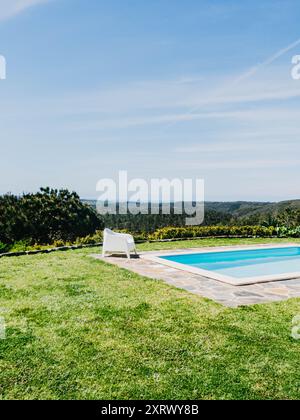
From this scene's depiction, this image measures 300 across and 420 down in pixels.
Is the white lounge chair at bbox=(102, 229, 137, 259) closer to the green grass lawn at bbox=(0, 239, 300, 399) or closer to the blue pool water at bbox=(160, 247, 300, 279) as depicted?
the blue pool water at bbox=(160, 247, 300, 279)

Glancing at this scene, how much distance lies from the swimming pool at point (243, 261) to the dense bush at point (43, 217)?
37.7ft

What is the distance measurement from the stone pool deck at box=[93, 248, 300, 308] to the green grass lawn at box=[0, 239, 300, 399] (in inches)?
A: 14.0

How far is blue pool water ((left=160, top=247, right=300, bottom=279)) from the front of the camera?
37.9 ft

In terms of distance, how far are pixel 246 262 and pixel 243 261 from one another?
0.12m

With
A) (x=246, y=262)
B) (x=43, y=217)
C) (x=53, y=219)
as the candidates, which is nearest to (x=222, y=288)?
(x=246, y=262)

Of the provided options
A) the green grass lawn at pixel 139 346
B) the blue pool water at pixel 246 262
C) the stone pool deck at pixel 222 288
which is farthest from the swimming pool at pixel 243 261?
the green grass lawn at pixel 139 346

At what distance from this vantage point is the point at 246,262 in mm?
12805

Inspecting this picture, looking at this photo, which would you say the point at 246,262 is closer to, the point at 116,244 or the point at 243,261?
the point at 243,261

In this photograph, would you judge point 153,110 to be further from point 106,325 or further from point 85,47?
point 106,325

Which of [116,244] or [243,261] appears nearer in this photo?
[116,244]

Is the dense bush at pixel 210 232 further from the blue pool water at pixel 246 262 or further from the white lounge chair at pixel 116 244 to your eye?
the white lounge chair at pixel 116 244

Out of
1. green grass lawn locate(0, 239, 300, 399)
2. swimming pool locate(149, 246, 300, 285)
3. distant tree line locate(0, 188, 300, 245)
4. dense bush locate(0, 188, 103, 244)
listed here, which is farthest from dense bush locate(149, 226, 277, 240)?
green grass lawn locate(0, 239, 300, 399)

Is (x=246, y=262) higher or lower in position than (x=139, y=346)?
lower
